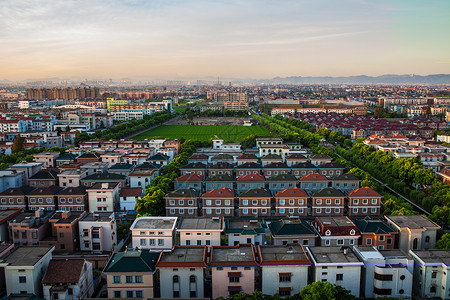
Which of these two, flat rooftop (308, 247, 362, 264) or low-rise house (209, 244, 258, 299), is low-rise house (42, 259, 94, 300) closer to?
low-rise house (209, 244, 258, 299)

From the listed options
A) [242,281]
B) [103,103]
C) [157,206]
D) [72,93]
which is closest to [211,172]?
[157,206]

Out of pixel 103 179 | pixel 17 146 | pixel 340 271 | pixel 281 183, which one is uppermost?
pixel 17 146

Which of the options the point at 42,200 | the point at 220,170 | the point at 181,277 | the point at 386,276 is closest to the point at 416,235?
the point at 386,276

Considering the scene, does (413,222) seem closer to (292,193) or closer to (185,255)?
(292,193)

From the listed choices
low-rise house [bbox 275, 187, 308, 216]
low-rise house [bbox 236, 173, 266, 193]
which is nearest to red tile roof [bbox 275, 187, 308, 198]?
low-rise house [bbox 275, 187, 308, 216]

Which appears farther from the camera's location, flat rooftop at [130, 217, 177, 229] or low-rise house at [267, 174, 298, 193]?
low-rise house at [267, 174, 298, 193]

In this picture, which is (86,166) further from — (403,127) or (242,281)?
(403,127)
